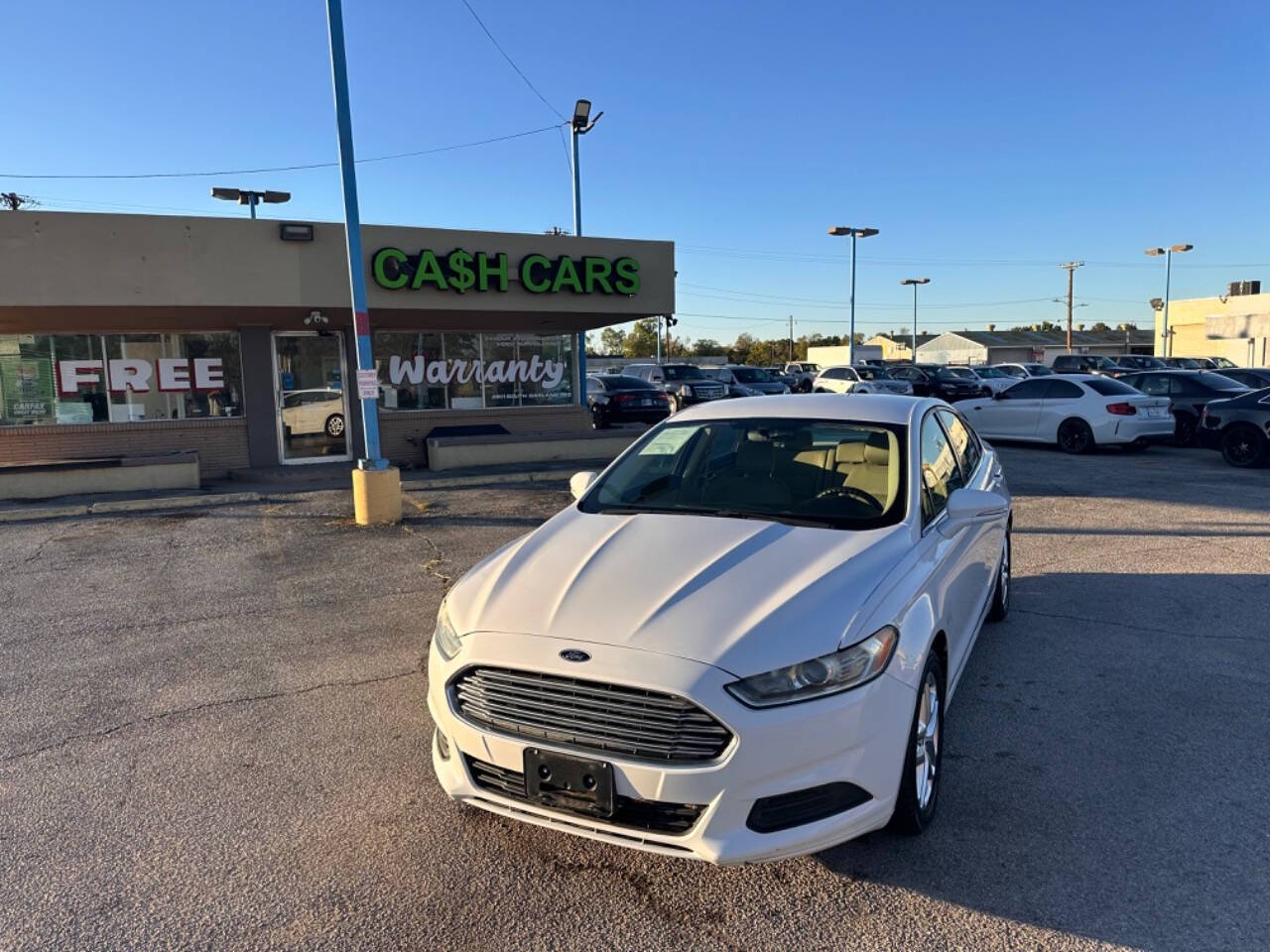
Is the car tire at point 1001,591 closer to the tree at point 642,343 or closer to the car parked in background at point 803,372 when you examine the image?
the car parked in background at point 803,372

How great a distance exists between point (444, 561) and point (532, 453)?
711cm

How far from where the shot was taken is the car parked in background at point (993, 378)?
102ft

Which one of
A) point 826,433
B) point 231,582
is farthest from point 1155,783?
point 231,582

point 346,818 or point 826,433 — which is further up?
point 826,433

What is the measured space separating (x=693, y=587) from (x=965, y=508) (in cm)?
157

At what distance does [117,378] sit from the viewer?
14.0 meters

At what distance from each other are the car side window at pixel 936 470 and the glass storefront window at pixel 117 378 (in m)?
12.8

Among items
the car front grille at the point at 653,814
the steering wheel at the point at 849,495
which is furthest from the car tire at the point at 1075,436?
the car front grille at the point at 653,814

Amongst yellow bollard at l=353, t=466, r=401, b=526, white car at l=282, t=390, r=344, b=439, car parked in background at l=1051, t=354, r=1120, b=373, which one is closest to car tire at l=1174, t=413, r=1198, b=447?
yellow bollard at l=353, t=466, r=401, b=526

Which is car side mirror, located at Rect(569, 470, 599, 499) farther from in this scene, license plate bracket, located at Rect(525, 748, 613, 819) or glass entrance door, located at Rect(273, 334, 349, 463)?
glass entrance door, located at Rect(273, 334, 349, 463)

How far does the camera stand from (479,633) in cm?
307

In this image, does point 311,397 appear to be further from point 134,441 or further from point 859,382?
point 859,382

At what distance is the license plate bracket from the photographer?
2.73 meters

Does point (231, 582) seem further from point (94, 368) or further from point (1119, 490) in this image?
point (1119, 490)
